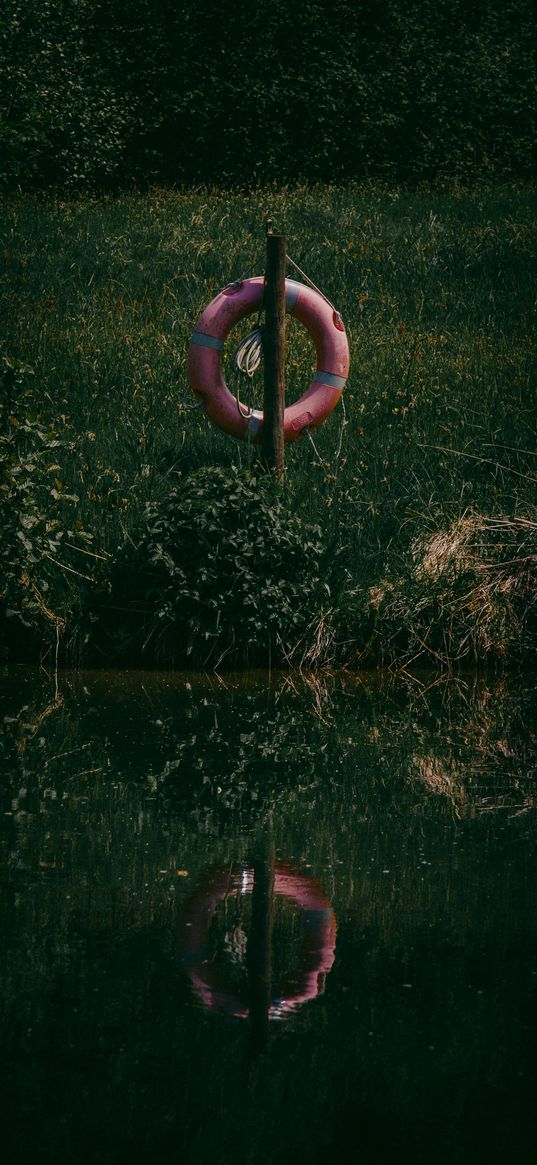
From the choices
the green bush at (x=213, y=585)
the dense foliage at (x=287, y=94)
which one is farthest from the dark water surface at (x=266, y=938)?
the dense foliage at (x=287, y=94)

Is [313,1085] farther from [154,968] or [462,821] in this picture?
[462,821]

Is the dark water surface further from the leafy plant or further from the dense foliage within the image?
the dense foliage

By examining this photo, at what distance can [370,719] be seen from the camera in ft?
22.7

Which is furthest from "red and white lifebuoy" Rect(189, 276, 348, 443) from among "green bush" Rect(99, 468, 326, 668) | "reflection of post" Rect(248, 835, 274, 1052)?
"reflection of post" Rect(248, 835, 274, 1052)

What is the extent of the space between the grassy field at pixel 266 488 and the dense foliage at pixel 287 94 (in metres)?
7.30

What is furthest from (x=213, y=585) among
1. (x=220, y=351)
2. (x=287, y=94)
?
(x=287, y=94)

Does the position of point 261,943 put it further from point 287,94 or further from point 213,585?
point 287,94

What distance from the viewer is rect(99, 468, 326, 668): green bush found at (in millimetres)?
7980

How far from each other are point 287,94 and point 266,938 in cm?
1836

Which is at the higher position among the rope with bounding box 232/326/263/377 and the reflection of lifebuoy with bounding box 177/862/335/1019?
the rope with bounding box 232/326/263/377

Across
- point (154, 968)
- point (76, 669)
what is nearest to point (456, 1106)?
point (154, 968)

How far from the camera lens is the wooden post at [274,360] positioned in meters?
8.77

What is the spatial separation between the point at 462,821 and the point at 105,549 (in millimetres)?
3584

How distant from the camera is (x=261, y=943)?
13.5 ft
